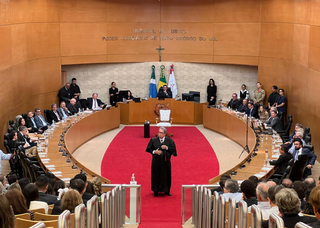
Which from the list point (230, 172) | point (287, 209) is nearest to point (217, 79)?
point (230, 172)

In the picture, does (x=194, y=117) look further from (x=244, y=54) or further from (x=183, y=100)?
(x=244, y=54)

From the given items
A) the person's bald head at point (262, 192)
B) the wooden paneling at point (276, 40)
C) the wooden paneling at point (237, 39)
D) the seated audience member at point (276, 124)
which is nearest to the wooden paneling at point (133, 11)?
the wooden paneling at point (237, 39)

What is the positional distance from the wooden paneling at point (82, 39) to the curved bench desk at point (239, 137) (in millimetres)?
4824

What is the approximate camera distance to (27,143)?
38.4 feet

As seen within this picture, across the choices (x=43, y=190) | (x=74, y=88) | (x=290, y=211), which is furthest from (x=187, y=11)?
(x=290, y=211)

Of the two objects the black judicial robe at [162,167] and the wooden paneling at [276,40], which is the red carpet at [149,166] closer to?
the black judicial robe at [162,167]

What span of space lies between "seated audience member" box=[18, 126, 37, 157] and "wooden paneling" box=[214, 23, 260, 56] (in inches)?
364

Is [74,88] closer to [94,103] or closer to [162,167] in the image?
[94,103]

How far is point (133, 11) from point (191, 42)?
8.47ft

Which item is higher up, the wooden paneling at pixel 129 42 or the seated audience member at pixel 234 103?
the wooden paneling at pixel 129 42

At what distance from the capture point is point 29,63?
1630 cm

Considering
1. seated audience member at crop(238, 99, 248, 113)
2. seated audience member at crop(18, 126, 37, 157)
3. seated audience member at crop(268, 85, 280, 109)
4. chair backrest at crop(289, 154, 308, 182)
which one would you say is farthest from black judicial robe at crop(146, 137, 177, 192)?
seated audience member at crop(268, 85, 280, 109)

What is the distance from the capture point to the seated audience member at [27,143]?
11.3 meters

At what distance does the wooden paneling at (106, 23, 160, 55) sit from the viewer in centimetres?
1906
